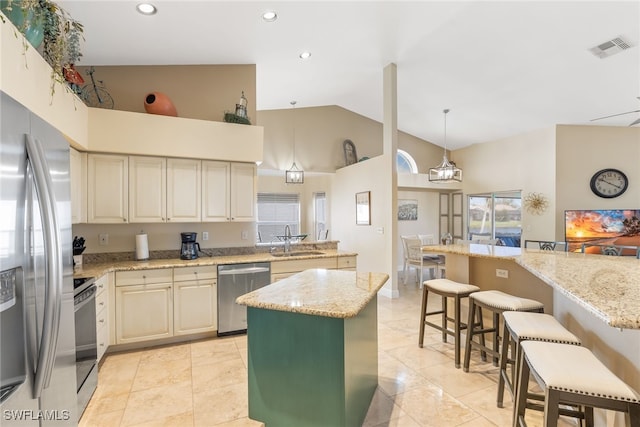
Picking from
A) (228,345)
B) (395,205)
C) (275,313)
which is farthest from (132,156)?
(395,205)

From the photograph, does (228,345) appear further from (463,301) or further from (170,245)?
(463,301)

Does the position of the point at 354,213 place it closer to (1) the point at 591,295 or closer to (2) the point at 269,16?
(2) the point at 269,16

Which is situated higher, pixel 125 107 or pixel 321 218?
pixel 125 107

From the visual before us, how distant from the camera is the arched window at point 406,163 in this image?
7905 millimetres

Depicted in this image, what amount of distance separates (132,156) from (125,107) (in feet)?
2.40

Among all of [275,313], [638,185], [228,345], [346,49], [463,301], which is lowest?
[228,345]

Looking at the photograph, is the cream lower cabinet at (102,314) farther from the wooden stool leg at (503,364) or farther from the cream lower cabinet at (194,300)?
the wooden stool leg at (503,364)

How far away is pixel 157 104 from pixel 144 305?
222cm

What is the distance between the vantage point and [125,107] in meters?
3.57

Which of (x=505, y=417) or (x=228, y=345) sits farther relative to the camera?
(x=228, y=345)

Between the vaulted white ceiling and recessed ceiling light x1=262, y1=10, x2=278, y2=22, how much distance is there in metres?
0.05

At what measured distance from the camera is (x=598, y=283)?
A: 1676 millimetres

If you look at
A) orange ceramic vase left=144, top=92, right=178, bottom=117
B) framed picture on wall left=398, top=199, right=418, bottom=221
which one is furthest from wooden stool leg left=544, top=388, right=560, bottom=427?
framed picture on wall left=398, top=199, right=418, bottom=221

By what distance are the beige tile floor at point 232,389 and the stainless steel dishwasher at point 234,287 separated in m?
0.19
